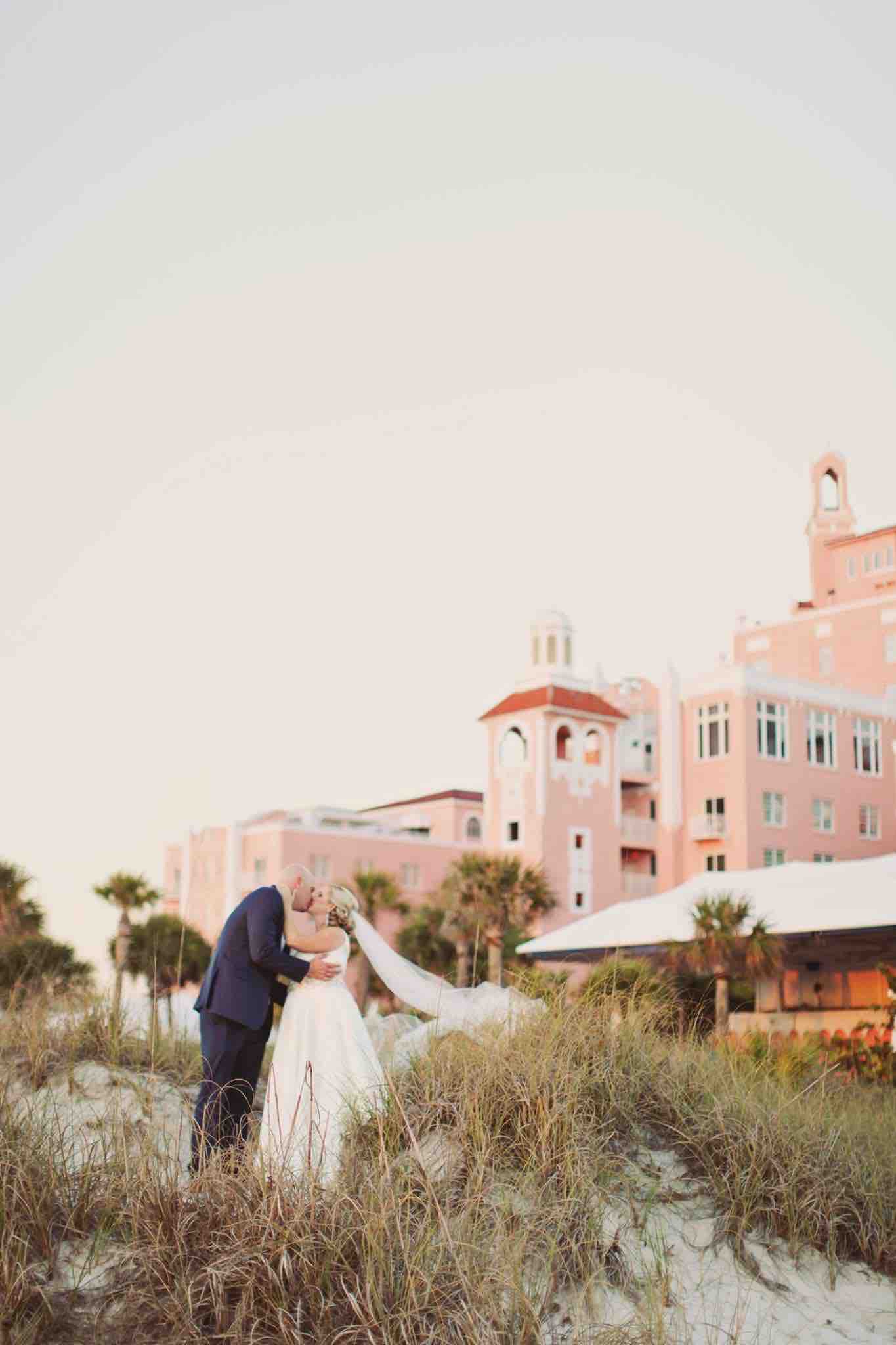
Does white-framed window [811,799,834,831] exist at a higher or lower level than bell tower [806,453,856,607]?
lower

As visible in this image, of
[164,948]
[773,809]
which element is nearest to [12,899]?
[164,948]

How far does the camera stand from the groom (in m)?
8.16

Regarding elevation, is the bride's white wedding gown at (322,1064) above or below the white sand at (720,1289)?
above

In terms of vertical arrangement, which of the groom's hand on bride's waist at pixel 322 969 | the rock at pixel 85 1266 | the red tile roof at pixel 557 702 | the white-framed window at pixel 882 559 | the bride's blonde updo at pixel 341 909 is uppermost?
the white-framed window at pixel 882 559

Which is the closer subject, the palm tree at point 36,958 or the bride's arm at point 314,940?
the bride's arm at point 314,940

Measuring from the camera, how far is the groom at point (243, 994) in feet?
26.8

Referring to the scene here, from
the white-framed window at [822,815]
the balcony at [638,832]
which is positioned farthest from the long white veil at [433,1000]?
the white-framed window at [822,815]

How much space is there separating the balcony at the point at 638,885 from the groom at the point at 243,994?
42922mm

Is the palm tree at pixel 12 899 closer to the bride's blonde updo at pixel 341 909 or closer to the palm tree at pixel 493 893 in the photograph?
the palm tree at pixel 493 893

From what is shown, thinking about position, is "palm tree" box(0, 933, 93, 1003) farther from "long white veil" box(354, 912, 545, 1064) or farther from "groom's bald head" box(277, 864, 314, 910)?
"groom's bald head" box(277, 864, 314, 910)

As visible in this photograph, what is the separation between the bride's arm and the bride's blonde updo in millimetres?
112

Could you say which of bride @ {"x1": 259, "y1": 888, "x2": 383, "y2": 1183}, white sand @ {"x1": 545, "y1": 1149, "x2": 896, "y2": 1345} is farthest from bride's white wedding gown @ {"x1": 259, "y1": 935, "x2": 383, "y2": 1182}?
white sand @ {"x1": 545, "y1": 1149, "x2": 896, "y2": 1345}

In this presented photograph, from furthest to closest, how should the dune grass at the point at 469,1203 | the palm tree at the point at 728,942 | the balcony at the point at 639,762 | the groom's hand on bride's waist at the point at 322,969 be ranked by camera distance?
the balcony at the point at 639,762 → the palm tree at the point at 728,942 → the groom's hand on bride's waist at the point at 322,969 → the dune grass at the point at 469,1203

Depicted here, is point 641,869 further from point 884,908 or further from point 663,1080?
point 663,1080
